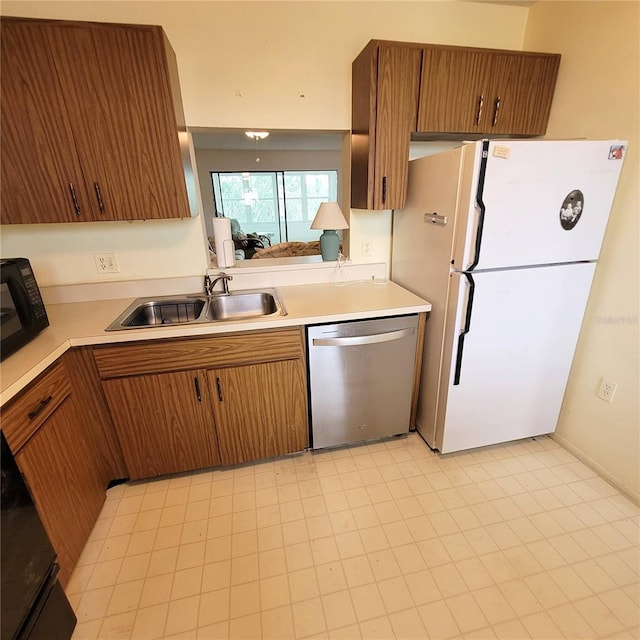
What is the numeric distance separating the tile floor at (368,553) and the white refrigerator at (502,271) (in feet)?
1.10

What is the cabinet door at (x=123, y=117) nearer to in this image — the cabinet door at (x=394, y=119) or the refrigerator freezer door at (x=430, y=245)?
the cabinet door at (x=394, y=119)

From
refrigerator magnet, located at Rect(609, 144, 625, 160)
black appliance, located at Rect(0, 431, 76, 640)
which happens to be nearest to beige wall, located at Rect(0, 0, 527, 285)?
refrigerator magnet, located at Rect(609, 144, 625, 160)

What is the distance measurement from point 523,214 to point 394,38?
1231 mm

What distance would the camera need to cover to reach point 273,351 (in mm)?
1676

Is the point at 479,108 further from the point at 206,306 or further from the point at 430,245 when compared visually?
the point at 206,306

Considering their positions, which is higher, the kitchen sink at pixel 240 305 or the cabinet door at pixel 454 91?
the cabinet door at pixel 454 91

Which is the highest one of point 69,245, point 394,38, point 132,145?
point 394,38

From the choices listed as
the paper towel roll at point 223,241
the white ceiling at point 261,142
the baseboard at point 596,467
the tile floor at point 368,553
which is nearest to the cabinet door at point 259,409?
the tile floor at point 368,553

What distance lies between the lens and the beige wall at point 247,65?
5.60 feet

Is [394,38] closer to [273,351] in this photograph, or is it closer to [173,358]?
[273,351]

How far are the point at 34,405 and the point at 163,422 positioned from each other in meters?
0.56

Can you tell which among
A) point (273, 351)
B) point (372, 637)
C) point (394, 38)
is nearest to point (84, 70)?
point (273, 351)

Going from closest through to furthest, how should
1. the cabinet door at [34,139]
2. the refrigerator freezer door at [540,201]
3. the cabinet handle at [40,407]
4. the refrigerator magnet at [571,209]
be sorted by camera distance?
the cabinet handle at [40,407]
the cabinet door at [34,139]
the refrigerator freezer door at [540,201]
the refrigerator magnet at [571,209]

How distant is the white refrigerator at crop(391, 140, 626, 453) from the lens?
1.48 meters
